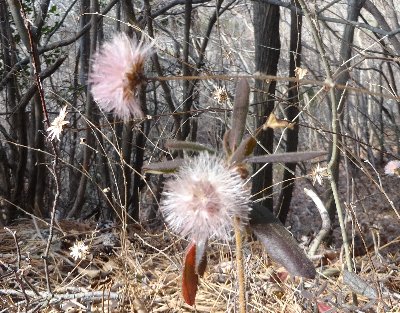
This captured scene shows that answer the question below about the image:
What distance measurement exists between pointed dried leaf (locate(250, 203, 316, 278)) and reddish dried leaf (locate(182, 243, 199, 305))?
0.35ft

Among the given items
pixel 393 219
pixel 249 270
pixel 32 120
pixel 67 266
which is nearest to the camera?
pixel 249 270

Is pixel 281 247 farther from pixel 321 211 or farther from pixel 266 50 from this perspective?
pixel 266 50

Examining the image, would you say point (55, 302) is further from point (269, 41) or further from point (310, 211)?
point (310, 211)

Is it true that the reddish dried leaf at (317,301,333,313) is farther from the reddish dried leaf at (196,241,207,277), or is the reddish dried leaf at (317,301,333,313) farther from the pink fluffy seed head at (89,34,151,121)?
the pink fluffy seed head at (89,34,151,121)

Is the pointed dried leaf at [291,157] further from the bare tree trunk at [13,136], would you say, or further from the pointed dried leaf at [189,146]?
the bare tree trunk at [13,136]

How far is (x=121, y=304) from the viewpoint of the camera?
68.7 inches

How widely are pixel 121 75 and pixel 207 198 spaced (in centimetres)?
23

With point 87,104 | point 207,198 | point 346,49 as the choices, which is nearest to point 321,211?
point 207,198

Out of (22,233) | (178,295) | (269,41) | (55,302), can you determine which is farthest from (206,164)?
(269,41)

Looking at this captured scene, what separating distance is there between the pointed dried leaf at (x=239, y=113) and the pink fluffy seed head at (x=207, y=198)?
6 cm

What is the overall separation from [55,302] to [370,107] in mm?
9398

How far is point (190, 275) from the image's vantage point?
3.18 feet

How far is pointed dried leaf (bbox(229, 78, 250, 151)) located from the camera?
2.96 feet

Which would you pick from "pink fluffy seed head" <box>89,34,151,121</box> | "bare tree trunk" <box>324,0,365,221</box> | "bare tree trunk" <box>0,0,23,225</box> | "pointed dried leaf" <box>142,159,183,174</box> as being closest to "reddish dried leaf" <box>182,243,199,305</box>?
"pointed dried leaf" <box>142,159,183,174</box>
